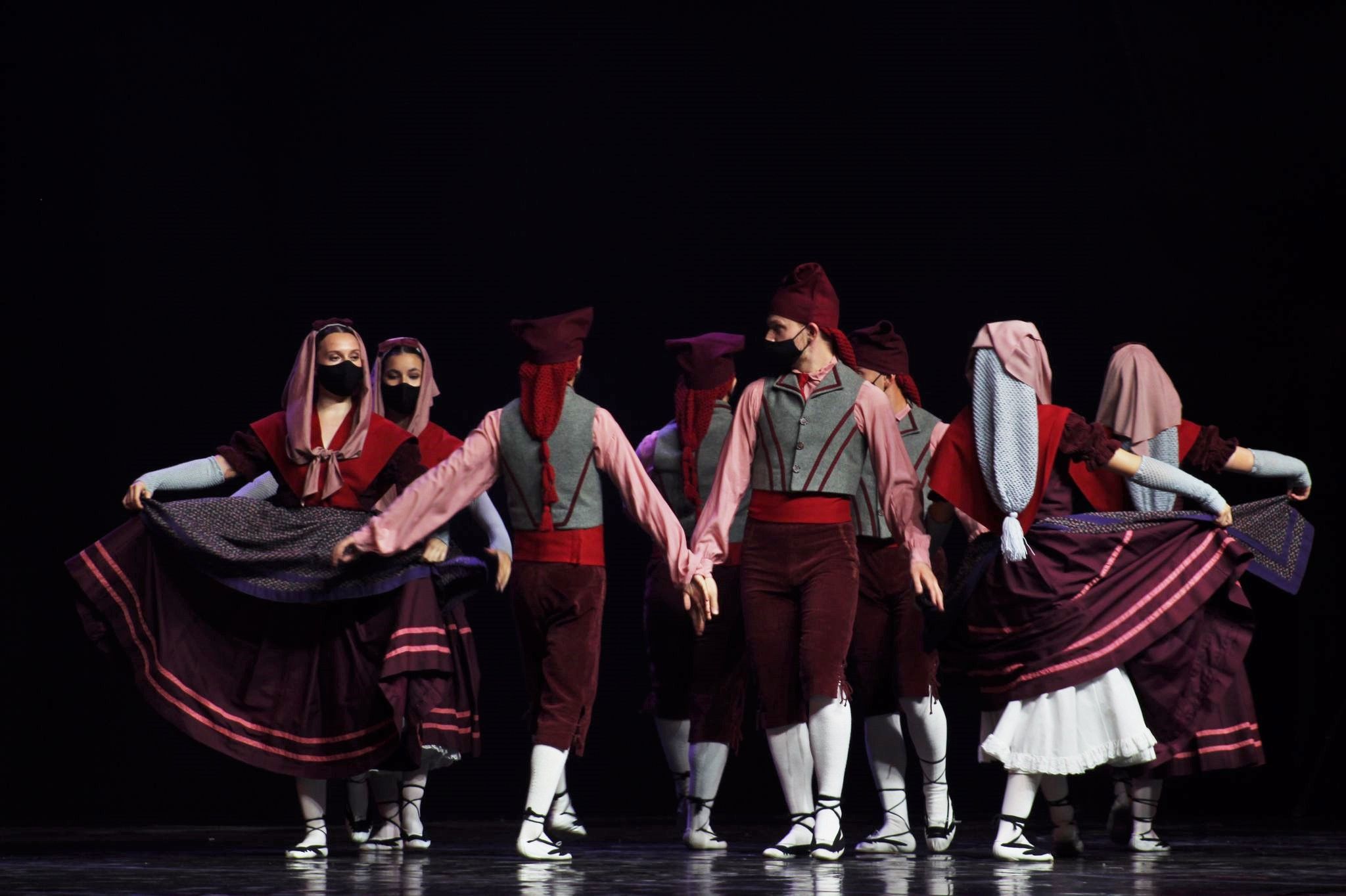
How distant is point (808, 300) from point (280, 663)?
1726mm

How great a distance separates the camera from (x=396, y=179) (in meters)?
6.48

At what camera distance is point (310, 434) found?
15.9 feet

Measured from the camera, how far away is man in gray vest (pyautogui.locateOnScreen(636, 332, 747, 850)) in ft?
16.8

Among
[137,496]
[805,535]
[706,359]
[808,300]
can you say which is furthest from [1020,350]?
[137,496]

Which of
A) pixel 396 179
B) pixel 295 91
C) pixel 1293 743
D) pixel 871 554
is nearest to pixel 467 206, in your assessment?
pixel 396 179

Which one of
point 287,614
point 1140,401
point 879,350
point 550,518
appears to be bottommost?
point 287,614

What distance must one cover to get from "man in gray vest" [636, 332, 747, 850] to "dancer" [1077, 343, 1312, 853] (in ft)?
3.64

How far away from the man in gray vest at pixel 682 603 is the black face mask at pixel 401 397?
29.9 inches

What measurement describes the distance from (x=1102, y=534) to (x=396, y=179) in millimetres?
3148

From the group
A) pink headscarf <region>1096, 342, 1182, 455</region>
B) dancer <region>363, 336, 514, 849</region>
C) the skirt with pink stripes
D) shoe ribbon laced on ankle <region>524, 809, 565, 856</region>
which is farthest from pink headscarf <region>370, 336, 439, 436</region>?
pink headscarf <region>1096, 342, 1182, 455</region>

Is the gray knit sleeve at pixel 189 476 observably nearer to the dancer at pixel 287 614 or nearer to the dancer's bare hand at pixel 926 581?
the dancer at pixel 287 614

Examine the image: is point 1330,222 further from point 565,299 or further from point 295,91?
point 295,91

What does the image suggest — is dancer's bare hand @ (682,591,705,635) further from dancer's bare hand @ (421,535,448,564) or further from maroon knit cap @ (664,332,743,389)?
maroon knit cap @ (664,332,743,389)

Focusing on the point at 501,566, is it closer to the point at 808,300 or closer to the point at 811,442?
→ the point at 811,442
